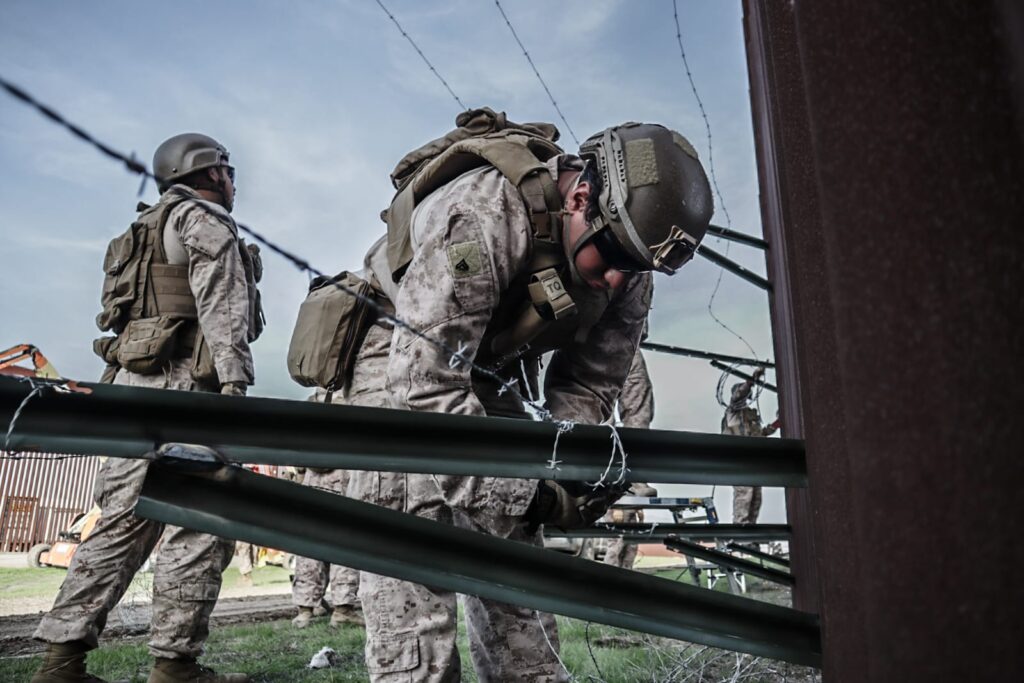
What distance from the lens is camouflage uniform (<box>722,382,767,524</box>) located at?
9.80 m

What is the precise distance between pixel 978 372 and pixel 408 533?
885 millimetres

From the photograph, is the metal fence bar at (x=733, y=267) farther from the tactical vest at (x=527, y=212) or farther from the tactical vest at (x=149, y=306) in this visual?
the tactical vest at (x=149, y=306)

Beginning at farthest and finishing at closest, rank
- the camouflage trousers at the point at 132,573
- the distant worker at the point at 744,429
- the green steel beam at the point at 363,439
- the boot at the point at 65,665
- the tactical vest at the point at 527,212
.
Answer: the distant worker at the point at 744,429 < the camouflage trousers at the point at 132,573 < the boot at the point at 65,665 < the tactical vest at the point at 527,212 < the green steel beam at the point at 363,439

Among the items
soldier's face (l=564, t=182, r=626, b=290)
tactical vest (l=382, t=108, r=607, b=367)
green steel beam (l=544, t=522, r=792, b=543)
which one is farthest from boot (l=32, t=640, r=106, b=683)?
soldier's face (l=564, t=182, r=626, b=290)

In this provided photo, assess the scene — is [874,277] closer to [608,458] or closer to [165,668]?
[608,458]

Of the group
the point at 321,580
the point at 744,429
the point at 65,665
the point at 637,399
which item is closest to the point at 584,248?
the point at 65,665

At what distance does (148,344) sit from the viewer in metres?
3.71

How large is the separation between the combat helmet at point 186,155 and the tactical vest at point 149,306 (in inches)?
11.8

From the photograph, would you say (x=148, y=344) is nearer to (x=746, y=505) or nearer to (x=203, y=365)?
(x=203, y=365)

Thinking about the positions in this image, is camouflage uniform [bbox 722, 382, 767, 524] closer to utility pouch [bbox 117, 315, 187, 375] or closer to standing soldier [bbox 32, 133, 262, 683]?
standing soldier [bbox 32, 133, 262, 683]

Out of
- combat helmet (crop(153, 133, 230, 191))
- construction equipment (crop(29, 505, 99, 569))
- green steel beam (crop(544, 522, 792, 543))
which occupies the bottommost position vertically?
green steel beam (crop(544, 522, 792, 543))

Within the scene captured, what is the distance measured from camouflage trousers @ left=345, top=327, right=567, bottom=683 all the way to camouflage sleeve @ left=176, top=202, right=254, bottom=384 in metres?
1.70

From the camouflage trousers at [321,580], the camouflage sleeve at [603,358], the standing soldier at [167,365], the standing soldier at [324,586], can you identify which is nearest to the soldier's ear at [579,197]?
the camouflage sleeve at [603,358]

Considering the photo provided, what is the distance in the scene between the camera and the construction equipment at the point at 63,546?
880cm
